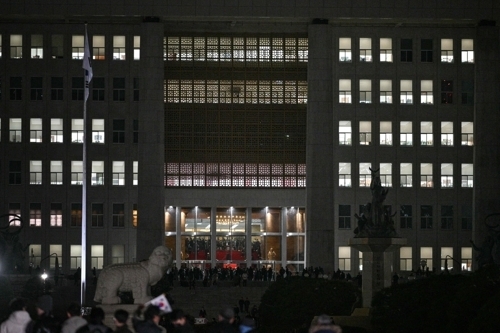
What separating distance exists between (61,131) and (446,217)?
32.9 m

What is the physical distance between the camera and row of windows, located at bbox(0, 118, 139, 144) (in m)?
99.6

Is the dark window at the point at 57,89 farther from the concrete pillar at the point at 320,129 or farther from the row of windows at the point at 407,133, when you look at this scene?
the row of windows at the point at 407,133

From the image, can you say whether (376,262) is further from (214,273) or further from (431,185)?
(431,185)

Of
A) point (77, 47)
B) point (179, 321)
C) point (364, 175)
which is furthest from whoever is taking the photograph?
point (364, 175)

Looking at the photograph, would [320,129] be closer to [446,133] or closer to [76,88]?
[446,133]

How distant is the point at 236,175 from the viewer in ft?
336

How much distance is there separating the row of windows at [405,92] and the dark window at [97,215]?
71.9 ft

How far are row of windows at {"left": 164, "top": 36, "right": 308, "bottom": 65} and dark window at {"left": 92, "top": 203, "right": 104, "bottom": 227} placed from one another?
1369 cm

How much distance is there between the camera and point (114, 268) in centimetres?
3322

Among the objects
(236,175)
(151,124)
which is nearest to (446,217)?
(236,175)

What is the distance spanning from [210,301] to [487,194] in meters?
28.0

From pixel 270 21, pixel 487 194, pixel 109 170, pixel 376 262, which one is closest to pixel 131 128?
pixel 109 170

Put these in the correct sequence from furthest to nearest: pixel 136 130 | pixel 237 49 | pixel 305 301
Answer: pixel 237 49, pixel 136 130, pixel 305 301

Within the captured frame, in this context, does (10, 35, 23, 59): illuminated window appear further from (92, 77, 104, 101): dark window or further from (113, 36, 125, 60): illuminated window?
(113, 36, 125, 60): illuminated window
